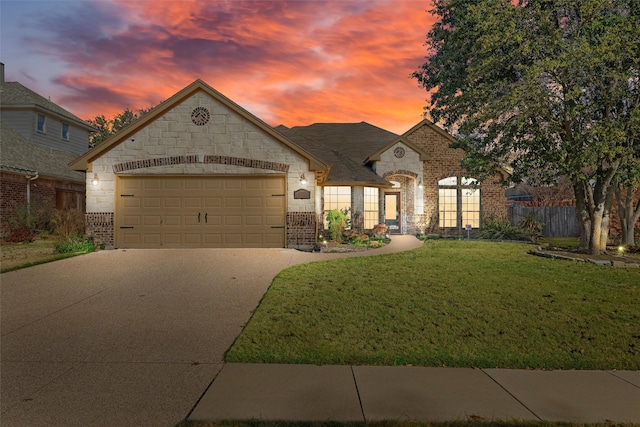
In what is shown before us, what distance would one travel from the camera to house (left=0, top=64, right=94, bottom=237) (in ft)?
60.2

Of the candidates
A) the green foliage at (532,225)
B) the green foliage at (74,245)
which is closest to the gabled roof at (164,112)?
the green foliage at (74,245)

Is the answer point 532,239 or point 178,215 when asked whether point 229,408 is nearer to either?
point 178,215

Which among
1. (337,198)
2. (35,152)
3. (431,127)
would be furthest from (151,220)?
(431,127)

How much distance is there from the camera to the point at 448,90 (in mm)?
15445

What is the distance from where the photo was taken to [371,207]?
2111 cm

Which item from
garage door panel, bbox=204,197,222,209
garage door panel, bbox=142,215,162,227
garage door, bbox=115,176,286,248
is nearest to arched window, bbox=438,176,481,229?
garage door, bbox=115,176,286,248

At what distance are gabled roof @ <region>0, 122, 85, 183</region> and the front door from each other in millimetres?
18041

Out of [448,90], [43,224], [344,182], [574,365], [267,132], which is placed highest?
[448,90]

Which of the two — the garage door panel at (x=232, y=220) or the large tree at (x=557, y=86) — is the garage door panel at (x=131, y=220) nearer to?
the garage door panel at (x=232, y=220)

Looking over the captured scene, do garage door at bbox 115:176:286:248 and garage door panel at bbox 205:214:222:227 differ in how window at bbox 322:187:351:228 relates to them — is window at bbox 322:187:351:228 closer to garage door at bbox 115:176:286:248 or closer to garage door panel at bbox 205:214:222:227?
garage door at bbox 115:176:286:248

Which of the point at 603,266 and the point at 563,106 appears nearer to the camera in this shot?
the point at 603,266

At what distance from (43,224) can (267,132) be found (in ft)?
40.6

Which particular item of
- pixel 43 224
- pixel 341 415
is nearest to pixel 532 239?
pixel 341 415

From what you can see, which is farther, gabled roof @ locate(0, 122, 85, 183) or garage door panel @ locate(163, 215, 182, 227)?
gabled roof @ locate(0, 122, 85, 183)
